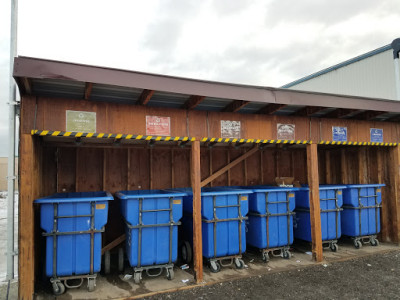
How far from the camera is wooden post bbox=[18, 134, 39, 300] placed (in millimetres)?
4227

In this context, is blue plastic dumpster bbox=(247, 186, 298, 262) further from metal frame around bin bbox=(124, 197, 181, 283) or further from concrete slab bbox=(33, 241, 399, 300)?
metal frame around bin bbox=(124, 197, 181, 283)

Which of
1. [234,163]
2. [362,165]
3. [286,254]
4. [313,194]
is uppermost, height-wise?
[234,163]

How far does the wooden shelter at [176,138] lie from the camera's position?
14.1 feet

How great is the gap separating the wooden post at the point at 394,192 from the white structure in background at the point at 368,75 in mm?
4527

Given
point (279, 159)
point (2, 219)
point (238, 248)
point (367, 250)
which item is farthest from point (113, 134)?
point (2, 219)

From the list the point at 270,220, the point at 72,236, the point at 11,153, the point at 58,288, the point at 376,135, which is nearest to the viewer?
the point at 58,288

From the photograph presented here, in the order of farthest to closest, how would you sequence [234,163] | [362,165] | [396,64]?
[396,64] → [362,165] → [234,163]

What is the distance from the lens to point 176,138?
206 inches

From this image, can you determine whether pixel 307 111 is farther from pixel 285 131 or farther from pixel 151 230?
pixel 151 230

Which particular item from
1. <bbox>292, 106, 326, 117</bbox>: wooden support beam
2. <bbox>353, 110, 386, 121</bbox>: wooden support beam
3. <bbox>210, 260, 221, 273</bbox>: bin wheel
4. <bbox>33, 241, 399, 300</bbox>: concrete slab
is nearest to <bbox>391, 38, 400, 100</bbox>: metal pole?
<bbox>353, 110, 386, 121</bbox>: wooden support beam

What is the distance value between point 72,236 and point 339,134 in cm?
598

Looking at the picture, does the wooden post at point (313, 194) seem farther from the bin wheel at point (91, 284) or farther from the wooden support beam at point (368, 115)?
the bin wheel at point (91, 284)

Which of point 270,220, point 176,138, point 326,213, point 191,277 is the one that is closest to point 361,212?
point 326,213

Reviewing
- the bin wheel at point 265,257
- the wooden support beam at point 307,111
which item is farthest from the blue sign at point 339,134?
the bin wheel at point 265,257
